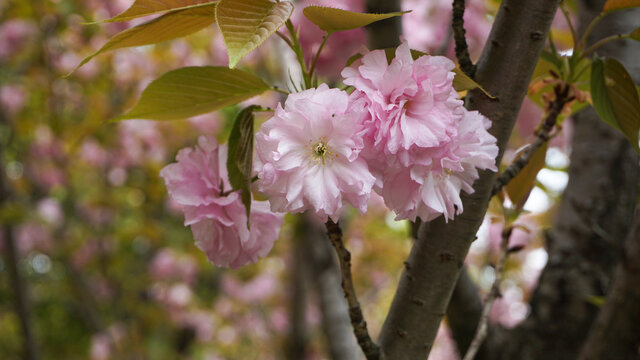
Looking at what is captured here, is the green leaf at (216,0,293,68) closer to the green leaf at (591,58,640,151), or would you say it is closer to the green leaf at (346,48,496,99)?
the green leaf at (346,48,496,99)

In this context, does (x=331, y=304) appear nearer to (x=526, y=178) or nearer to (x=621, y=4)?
(x=526, y=178)

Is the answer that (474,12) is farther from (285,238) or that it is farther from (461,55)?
(285,238)

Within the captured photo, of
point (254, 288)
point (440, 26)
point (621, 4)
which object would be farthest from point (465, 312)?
point (254, 288)

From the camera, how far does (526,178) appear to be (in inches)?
29.5

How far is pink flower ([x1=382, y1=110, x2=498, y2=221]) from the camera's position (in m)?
0.43

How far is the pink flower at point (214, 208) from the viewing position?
0.55 meters

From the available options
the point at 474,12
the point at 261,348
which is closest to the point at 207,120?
the point at 261,348

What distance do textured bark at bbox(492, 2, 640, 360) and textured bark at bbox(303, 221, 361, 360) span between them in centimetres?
41

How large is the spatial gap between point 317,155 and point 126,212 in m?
3.15

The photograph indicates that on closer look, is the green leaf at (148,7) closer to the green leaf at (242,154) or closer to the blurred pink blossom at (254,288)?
the green leaf at (242,154)

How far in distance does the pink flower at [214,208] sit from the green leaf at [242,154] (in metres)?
0.04

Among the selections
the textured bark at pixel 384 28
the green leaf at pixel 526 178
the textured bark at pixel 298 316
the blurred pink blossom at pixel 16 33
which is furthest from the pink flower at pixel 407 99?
the blurred pink blossom at pixel 16 33

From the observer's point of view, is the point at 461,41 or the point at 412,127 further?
the point at 461,41

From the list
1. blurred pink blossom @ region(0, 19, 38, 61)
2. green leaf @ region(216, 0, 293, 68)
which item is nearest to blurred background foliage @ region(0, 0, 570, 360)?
blurred pink blossom @ region(0, 19, 38, 61)
